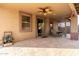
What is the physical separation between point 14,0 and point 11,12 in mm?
5446

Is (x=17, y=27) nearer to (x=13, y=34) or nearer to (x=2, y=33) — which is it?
(x=13, y=34)

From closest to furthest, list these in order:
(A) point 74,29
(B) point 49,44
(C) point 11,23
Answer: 1. (B) point 49,44
2. (C) point 11,23
3. (A) point 74,29

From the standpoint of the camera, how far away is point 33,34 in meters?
11.0

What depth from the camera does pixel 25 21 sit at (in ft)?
32.9

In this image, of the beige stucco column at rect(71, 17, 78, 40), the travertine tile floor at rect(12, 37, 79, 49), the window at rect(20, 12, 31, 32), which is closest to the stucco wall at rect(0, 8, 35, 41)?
the window at rect(20, 12, 31, 32)

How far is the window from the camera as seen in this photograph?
944 cm

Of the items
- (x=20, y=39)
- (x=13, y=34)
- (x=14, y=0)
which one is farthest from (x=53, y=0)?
(x=20, y=39)

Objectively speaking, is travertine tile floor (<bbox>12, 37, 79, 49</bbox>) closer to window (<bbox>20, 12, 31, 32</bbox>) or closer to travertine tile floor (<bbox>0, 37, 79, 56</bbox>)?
travertine tile floor (<bbox>0, 37, 79, 56</bbox>)

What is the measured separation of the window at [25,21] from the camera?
944cm

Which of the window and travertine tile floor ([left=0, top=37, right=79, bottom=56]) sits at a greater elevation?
the window

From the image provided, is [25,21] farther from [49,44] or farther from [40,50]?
[40,50]

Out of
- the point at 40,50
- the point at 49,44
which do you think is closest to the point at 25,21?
the point at 49,44

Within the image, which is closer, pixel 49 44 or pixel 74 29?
pixel 49 44

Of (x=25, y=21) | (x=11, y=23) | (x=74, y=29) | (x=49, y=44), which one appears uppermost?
(x=25, y=21)
